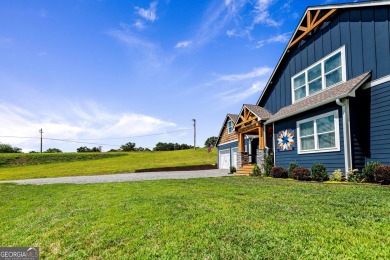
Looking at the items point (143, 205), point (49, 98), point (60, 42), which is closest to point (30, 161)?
point (49, 98)

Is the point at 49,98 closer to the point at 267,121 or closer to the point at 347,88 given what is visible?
the point at 267,121

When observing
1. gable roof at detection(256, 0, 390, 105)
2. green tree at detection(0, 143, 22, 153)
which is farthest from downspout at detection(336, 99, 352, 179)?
green tree at detection(0, 143, 22, 153)

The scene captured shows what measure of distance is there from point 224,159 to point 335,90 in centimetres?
1736

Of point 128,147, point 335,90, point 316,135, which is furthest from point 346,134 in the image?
point 128,147

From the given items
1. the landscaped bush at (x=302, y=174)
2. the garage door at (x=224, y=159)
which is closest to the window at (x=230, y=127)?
the garage door at (x=224, y=159)

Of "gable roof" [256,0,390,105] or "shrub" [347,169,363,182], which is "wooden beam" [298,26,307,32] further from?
"shrub" [347,169,363,182]

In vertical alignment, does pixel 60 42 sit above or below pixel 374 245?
above

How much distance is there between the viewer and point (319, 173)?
996 cm

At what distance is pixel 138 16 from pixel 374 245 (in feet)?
43.4

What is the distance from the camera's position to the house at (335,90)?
8.84 m

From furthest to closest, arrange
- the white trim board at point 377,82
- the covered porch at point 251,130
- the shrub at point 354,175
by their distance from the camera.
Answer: the covered porch at point 251,130 → the shrub at point 354,175 → the white trim board at point 377,82

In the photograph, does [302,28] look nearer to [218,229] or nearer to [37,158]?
[218,229]

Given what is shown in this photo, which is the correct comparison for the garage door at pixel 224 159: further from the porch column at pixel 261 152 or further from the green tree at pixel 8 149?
the green tree at pixel 8 149

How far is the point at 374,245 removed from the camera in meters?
A: 2.79
